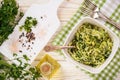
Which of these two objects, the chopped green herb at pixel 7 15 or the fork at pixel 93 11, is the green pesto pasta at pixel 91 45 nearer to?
the fork at pixel 93 11

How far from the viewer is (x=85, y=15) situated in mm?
1527

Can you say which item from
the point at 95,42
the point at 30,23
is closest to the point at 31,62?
the point at 30,23

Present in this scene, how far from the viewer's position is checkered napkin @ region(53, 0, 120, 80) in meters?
1.51

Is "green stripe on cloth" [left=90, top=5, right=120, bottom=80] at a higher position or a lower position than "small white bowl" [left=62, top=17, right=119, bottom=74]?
lower

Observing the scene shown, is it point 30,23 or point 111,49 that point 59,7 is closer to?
point 30,23

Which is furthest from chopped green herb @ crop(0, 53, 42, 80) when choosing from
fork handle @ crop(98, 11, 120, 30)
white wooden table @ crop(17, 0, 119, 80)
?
fork handle @ crop(98, 11, 120, 30)

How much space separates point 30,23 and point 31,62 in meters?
0.16

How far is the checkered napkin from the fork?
0.02m

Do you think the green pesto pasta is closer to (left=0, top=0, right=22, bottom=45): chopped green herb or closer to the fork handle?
the fork handle

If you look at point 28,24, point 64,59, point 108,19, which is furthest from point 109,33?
point 28,24

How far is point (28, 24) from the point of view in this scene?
158 cm

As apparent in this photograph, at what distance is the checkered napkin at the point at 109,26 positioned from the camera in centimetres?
151

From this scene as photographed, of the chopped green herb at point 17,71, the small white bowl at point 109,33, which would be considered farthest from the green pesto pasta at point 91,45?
the chopped green herb at point 17,71

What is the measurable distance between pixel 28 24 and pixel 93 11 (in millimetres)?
274
